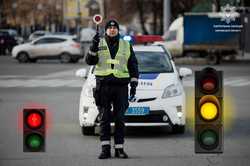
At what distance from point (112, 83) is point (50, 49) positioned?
33447 mm

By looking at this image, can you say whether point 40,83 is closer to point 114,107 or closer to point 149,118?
point 149,118

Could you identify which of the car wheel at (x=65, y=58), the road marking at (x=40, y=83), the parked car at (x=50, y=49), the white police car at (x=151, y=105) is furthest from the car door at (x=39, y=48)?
the white police car at (x=151, y=105)

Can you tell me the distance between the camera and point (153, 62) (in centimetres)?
1549

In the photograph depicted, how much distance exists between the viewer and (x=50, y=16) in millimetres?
93562

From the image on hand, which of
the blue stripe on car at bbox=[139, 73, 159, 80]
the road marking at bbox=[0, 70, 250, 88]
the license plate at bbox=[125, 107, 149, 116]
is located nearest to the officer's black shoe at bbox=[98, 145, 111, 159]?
the license plate at bbox=[125, 107, 149, 116]

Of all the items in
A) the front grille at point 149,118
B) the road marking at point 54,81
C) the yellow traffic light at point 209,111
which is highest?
the yellow traffic light at point 209,111

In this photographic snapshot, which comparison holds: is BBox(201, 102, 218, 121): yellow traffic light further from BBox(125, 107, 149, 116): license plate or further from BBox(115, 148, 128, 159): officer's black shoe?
BBox(125, 107, 149, 116): license plate

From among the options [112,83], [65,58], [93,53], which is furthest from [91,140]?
[65,58]

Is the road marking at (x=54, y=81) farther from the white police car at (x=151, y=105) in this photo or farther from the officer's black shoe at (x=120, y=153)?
the officer's black shoe at (x=120, y=153)

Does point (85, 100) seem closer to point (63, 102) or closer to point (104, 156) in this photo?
point (104, 156)

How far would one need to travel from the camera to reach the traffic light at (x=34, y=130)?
300 inches

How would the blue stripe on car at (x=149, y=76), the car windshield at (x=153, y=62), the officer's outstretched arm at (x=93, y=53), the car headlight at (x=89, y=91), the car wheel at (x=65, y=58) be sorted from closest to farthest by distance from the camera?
the officer's outstretched arm at (x=93, y=53), the car headlight at (x=89, y=91), the blue stripe on car at (x=149, y=76), the car windshield at (x=153, y=62), the car wheel at (x=65, y=58)

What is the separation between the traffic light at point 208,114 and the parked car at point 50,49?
37.2 meters

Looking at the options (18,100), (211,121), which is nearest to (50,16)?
(18,100)
